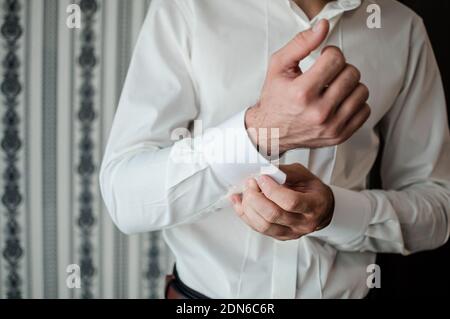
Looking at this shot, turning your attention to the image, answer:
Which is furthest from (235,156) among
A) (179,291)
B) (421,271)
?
(421,271)

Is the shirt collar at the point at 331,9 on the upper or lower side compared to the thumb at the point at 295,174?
upper

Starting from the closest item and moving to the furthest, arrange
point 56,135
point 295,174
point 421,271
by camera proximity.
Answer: point 295,174, point 56,135, point 421,271

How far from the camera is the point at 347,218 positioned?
0.52 metres

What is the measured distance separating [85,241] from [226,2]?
0.45 meters

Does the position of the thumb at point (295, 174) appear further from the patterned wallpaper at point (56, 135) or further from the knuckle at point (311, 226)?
the patterned wallpaper at point (56, 135)

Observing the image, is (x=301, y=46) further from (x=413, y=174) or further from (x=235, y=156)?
(x=413, y=174)

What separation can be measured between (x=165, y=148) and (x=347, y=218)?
0.72ft

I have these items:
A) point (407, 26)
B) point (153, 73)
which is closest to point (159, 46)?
point (153, 73)

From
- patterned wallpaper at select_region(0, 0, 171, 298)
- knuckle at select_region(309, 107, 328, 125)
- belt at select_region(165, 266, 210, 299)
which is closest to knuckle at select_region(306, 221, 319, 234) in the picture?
knuckle at select_region(309, 107, 328, 125)

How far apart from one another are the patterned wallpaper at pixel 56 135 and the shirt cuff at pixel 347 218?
400mm

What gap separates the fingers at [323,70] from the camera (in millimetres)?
333

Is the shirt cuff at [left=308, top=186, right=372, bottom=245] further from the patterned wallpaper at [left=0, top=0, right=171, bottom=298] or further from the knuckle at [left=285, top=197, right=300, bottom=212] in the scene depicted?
the patterned wallpaper at [left=0, top=0, right=171, bottom=298]

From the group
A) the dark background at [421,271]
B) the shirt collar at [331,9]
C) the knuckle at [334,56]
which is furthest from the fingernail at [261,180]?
the dark background at [421,271]

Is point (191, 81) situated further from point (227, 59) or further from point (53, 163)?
point (53, 163)
